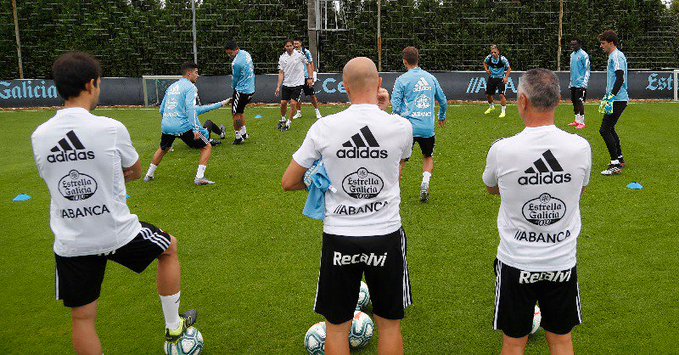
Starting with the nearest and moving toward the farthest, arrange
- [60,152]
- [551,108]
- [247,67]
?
[551,108] → [60,152] → [247,67]

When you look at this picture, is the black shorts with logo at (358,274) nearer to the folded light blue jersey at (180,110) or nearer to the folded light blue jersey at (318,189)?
the folded light blue jersey at (318,189)

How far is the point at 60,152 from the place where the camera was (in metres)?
3.79

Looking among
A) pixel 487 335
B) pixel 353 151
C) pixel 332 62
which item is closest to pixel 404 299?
pixel 353 151

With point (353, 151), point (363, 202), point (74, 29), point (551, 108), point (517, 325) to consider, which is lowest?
point (517, 325)

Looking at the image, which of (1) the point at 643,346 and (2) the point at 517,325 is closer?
(2) the point at 517,325

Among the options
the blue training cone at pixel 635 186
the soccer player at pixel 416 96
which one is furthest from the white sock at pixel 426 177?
the blue training cone at pixel 635 186

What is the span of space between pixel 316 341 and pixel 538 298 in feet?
5.64

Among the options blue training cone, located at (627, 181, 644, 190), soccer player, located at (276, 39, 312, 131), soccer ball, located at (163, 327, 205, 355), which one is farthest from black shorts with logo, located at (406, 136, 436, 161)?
soccer player, located at (276, 39, 312, 131)

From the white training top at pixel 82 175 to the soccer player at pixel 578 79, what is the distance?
1254 cm

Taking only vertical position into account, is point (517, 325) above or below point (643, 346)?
above

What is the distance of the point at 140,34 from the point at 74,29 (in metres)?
2.40

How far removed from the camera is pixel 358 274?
381 cm

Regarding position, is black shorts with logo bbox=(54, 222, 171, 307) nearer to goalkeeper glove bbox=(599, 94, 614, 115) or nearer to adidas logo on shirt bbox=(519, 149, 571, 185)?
adidas logo on shirt bbox=(519, 149, 571, 185)

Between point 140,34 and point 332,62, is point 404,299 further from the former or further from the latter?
point 140,34
